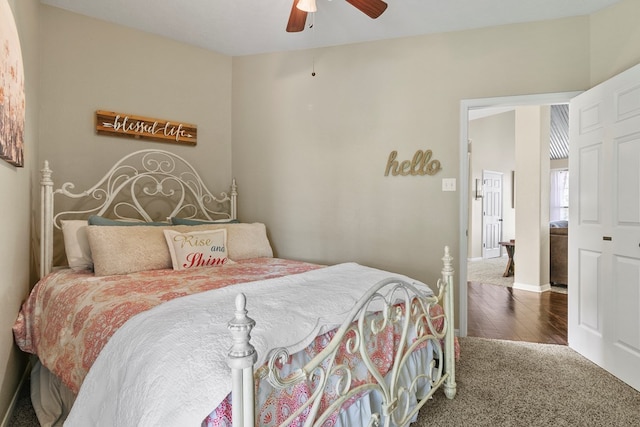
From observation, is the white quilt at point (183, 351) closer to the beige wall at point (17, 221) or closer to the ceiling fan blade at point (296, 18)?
the beige wall at point (17, 221)

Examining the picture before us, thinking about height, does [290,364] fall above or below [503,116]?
below

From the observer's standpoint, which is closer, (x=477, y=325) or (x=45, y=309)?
(x=45, y=309)

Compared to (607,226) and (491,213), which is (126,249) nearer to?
(607,226)

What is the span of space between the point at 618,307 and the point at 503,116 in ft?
21.9

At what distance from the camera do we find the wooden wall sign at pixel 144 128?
9.36ft

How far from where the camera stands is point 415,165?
3.06m

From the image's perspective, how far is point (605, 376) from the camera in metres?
2.29

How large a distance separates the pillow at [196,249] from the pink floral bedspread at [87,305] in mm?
87

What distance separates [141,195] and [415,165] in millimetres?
2364

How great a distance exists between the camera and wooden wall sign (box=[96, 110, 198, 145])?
2853 mm

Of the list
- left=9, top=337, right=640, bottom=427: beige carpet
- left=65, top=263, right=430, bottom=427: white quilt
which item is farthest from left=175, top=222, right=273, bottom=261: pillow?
left=9, top=337, right=640, bottom=427: beige carpet

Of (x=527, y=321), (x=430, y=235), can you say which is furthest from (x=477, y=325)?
(x=430, y=235)

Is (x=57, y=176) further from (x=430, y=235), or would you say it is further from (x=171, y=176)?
(x=430, y=235)

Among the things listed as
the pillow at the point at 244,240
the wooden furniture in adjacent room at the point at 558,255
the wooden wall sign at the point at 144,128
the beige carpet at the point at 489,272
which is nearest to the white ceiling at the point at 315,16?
the wooden wall sign at the point at 144,128
